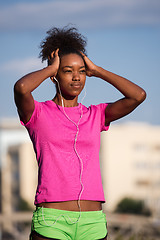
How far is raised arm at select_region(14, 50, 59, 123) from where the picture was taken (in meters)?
3.13

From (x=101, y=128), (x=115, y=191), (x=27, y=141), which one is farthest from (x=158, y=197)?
(x=101, y=128)

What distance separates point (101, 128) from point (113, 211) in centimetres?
6557

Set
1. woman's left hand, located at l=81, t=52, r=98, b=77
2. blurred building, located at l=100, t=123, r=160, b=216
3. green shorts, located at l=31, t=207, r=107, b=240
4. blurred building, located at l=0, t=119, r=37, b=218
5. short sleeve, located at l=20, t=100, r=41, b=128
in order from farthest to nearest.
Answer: blurred building, located at l=100, t=123, r=160, b=216
blurred building, located at l=0, t=119, r=37, b=218
woman's left hand, located at l=81, t=52, r=98, b=77
short sleeve, located at l=20, t=100, r=41, b=128
green shorts, located at l=31, t=207, r=107, b=240

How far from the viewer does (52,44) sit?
3535 millimetres

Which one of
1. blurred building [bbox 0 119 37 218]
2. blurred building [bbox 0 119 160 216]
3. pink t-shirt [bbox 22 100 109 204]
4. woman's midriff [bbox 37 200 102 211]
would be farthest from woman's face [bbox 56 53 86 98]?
blurred building [bbox 0 119 160 216]

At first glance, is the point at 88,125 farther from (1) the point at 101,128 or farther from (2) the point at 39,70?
(2) the point at 39,70

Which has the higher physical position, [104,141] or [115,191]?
[104,141]

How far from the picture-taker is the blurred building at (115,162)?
70.7m

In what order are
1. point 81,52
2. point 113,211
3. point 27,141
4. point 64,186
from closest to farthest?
point 64,186, point 81,52, point 113,211, point 27,141

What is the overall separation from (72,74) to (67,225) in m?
0.89

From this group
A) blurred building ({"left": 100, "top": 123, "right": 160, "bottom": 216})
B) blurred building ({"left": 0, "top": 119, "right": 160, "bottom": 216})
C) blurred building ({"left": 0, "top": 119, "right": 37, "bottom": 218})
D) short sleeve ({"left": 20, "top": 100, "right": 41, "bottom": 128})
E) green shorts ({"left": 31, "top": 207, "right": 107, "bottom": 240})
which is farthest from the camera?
blurred building ({"left": 100, "top": 123, "right": 160, "bottom": 216})

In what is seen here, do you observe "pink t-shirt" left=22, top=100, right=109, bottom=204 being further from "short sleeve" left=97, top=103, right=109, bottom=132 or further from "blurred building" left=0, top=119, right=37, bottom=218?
"blurred building" left=0, top=119, right=37, bottom=218

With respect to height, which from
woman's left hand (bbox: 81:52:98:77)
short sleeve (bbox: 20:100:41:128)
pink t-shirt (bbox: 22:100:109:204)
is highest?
woman's left hand (bbox: 81:52:98:77)

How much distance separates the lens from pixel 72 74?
329cm
